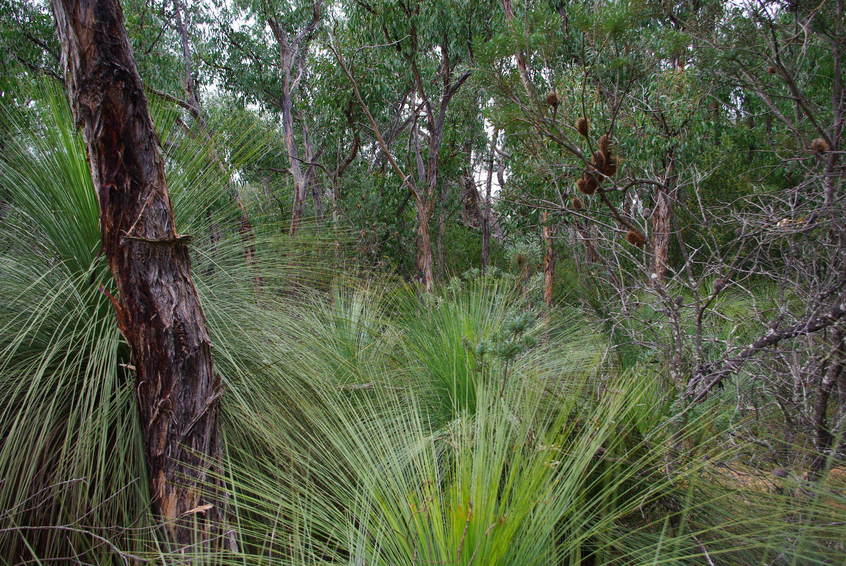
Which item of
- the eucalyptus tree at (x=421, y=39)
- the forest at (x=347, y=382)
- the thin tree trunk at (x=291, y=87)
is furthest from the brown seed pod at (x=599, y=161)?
the thin tree trunk at (x=291, y=87)

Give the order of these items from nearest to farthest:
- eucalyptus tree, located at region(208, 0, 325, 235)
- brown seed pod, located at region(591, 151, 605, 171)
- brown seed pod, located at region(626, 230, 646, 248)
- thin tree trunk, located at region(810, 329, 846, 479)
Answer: thin tree trunk, located at region(810, 329, 846, 479)
brown seed pod, located at region(626, 230, 646, 248)
brown seed pod, located at region(591, 151, 605, 171)
eucalyptus tree, located at region(208, 0, 325, 235)

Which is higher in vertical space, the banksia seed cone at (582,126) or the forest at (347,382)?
the banksia seed cone at (582,126)

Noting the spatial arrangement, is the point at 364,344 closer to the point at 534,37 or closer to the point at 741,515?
the point at 534,37

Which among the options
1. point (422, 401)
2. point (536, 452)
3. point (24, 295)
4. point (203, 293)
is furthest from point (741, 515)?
point (24, 295)

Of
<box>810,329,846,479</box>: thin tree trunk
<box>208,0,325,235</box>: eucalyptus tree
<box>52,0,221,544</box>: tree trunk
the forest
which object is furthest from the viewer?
<box>208,0,325,235</box>: eucalyptus tree

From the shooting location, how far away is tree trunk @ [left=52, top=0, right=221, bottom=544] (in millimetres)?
1552

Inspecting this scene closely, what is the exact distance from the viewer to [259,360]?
2.04 m

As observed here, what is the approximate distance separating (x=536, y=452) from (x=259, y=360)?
103 centimetres

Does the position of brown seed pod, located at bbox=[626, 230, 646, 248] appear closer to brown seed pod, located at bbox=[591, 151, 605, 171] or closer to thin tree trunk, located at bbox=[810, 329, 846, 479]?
brown seed pod, located at bbox=[591, 151, 605, 171]

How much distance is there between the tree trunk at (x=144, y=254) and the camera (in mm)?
1552

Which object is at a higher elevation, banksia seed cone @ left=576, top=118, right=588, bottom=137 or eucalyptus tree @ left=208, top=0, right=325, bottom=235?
eucalyptus tree @ left=208, top=0, right=325, bottom=235

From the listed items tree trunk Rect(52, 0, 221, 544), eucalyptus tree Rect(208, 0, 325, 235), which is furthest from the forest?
eucalyptus tree Rect(208, 0, 325, 235)

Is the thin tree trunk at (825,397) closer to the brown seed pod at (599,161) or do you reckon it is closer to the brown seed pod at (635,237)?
the brown seed pod at (635,237)

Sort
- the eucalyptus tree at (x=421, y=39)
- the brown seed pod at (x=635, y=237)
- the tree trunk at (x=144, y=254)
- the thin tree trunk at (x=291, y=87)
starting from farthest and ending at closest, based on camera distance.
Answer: the thin tree trunk at (x=291, y=87) < the eucalyptus tree at (x=421, y=39) < the brown seed pod at (x=635, y=237) < the tree trunk at (x=144, y=254)
